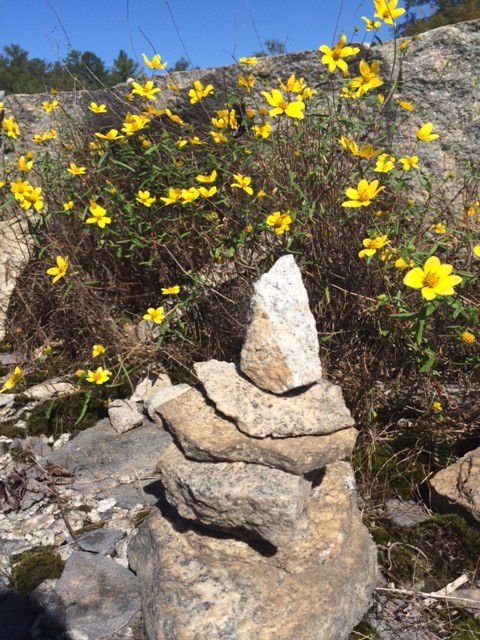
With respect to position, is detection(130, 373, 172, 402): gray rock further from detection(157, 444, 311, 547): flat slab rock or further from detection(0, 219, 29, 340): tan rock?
detection(0, 219, 29, 340): tan rock

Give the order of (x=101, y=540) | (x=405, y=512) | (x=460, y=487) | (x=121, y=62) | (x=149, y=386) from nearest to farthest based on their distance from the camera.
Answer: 1. (x=101, y=540)
2. (x=460, y=487)
3. (x=405, y=512)
4. (x=149, y=386)
5. (x=121, y=62)

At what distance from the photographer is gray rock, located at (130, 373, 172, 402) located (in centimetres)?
325

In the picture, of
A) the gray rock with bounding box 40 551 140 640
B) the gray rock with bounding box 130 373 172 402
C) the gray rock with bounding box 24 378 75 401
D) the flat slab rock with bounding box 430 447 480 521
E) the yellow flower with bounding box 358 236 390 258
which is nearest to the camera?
the gray rock with bounding box 40 551 140 640

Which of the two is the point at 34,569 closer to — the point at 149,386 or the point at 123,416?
the point at 123,416

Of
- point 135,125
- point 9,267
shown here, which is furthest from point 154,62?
point 9,267

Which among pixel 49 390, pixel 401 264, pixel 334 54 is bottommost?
pixel 49 390

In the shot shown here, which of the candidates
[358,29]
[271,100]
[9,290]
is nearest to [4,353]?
[9,290]

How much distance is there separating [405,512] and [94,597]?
1.33 m

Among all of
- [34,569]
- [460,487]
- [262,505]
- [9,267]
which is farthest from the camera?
[9,267]

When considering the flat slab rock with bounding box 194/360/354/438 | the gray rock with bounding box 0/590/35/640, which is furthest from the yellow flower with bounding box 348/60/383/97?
the gray rock with bounding box 0/590/35/640

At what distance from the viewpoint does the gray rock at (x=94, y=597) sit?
1937mm

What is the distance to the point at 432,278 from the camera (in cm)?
227

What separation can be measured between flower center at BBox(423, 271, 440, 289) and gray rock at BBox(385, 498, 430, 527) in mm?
997

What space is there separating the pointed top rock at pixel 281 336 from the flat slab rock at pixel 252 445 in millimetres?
213
